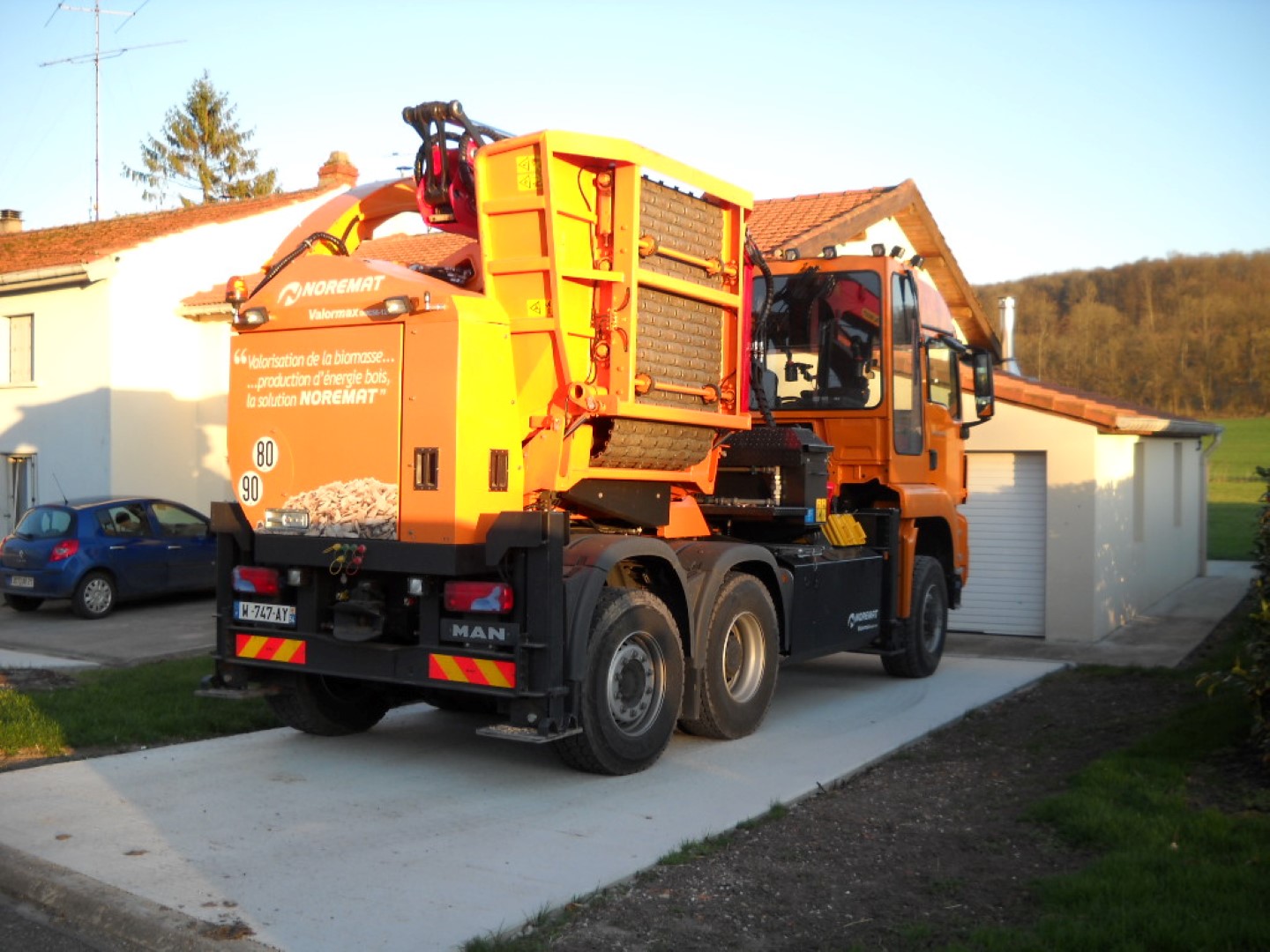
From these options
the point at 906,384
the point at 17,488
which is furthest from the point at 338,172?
the point at 906,384

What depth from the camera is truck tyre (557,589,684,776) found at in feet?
22.7

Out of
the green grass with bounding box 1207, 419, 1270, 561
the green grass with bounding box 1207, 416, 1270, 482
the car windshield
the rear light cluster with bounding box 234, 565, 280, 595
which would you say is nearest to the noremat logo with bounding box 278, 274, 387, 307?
the rear light cluster with bounding box 234, 565, 280, 595

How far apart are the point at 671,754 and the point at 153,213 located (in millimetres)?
21436

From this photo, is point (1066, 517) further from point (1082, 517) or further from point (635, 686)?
point (635, 686)

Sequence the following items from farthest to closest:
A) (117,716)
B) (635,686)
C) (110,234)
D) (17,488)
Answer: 1. (110,234)
2. (17,488)
3. (117,716)
4. (635,686)

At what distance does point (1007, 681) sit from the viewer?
1091 cm

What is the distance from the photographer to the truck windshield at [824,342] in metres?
10.5

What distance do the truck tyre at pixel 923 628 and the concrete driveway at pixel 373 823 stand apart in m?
1.60

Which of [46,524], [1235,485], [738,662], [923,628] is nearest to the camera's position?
[738,662]

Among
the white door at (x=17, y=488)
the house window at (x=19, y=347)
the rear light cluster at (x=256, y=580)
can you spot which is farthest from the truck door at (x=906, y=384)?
the white door at (x=17, y=488)

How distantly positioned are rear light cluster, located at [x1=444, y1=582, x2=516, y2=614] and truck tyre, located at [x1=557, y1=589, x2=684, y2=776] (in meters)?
0.52

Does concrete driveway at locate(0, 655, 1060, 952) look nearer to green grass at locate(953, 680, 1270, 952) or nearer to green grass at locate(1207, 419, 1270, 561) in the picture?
green grass at locate(953, 680, 1270, 952)

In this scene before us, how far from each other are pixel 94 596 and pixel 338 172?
11.3 meters

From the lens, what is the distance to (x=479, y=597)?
675 cm
